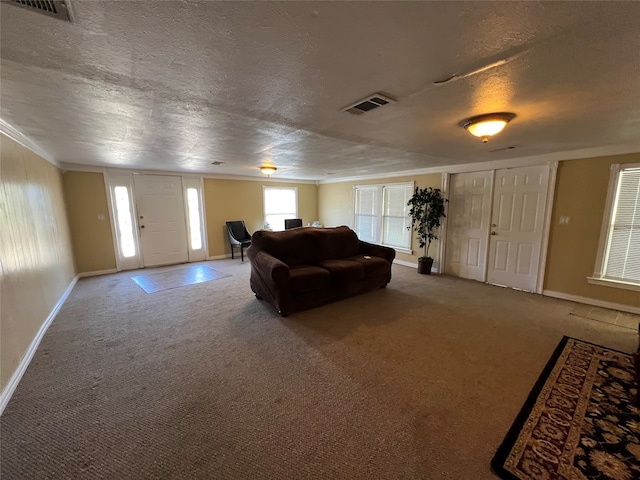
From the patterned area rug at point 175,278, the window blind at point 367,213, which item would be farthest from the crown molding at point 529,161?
the patterned area rug at point 175,278

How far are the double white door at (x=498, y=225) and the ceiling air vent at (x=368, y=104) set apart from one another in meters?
3.49

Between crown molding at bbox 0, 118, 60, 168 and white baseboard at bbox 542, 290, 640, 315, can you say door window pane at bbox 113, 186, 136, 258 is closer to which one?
crown molding at bbox 0, 118, 60, 168

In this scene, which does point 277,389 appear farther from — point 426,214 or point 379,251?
point 426,214

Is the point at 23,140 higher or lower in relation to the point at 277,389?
higher

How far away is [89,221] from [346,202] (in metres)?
5.70

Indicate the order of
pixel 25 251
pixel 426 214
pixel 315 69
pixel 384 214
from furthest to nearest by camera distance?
1. pixel 384 214
2. pixel 426 214
3. pixel 25 251
4. pixel 315 69

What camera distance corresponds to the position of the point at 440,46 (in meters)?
1.24

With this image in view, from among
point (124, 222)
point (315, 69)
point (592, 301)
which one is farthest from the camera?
point (124, 222)

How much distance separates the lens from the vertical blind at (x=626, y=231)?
10.3 ft

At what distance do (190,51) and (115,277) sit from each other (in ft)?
16.8

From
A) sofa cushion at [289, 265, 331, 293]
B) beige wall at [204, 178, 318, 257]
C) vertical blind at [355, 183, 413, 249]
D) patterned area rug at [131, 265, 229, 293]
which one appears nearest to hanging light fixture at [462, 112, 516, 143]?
sofa cushion at [289, 265, 331, 293]

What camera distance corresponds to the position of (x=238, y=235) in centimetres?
646

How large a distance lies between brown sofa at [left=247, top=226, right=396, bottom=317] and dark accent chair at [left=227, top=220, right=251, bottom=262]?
2.13 metres

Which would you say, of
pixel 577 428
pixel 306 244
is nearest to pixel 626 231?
pixel 577 428
